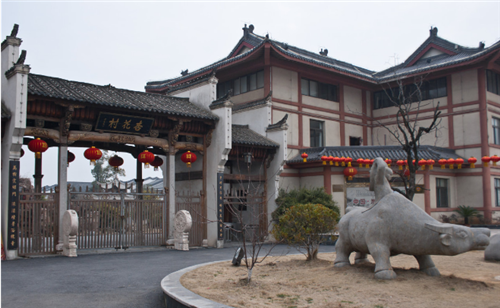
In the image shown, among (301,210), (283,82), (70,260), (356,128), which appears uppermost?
(283,82)

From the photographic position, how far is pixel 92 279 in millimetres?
8461

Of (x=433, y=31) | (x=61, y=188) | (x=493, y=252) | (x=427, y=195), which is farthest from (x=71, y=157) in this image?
(x=433, y=31)

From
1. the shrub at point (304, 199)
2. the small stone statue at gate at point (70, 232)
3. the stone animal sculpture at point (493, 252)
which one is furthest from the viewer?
the shrub at point (304, 199)

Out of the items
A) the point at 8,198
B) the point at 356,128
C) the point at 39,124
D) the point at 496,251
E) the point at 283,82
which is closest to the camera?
the point at 496,251

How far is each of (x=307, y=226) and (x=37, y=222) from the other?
699cm

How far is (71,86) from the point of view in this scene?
1297 cm

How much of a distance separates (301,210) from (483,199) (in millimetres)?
13672

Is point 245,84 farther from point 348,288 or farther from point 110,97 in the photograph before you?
point 348,288

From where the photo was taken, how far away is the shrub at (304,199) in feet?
54.0

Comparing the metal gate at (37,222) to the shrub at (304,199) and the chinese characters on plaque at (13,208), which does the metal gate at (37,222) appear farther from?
the shrub at (304,199)

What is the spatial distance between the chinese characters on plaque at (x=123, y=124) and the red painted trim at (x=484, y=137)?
1459 centimetres

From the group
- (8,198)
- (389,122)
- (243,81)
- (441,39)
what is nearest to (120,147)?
(8,198)

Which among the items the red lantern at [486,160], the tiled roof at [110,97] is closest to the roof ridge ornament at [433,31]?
the red lantern at [486,160]

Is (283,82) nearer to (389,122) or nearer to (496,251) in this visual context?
(389,122)
